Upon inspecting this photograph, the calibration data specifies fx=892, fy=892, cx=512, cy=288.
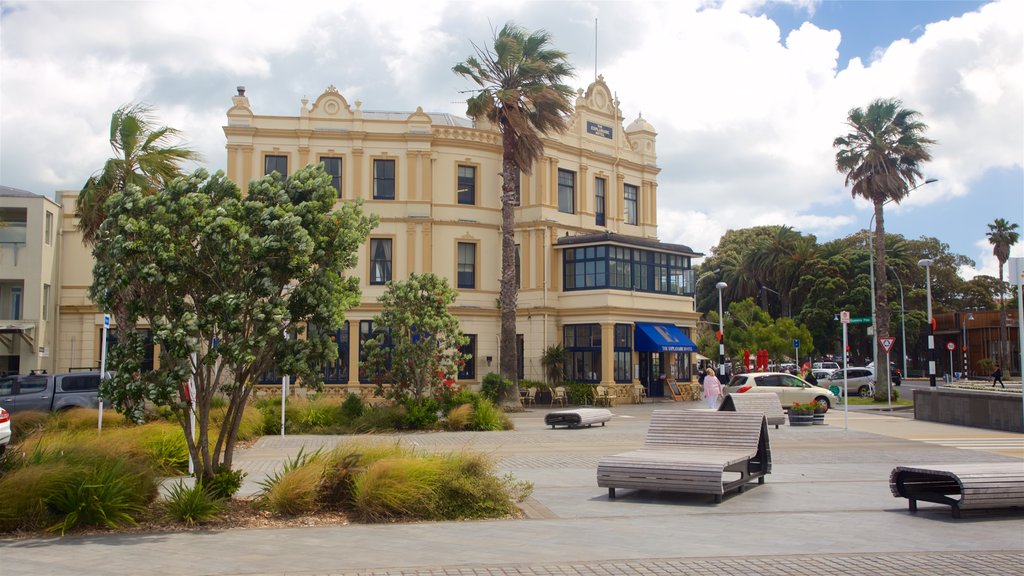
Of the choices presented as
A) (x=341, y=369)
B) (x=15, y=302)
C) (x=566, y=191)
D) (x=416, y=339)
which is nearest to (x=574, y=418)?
(x=416, y=339)

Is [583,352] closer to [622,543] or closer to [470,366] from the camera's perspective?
[470,366]

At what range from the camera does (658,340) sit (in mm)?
39625

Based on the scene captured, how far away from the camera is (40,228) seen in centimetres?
3797

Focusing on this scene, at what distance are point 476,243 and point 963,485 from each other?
31.8 metres

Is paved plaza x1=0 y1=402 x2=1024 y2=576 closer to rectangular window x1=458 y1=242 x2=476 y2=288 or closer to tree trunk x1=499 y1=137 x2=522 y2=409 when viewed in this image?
tree trunk x1=499 y1=137 x2=522 y2=409

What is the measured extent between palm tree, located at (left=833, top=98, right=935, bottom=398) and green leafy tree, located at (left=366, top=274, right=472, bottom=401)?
21.0 metres

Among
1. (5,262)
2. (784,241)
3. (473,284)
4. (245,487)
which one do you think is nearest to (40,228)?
(5,262)

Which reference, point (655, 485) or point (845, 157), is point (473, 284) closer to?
point (845, 157)

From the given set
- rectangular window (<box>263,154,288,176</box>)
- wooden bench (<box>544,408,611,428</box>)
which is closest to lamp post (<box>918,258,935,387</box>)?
wooden bench (<box>544,408,611,428</box>)

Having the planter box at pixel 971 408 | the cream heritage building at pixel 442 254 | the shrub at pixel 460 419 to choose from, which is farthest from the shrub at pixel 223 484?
the cream heritage building at pixel 442 254

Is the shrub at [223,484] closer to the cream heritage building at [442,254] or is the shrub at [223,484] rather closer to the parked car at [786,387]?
the parked car at [786,387]

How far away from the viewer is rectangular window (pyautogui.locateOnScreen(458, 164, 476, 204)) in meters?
→ 41.1

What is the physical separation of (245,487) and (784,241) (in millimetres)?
→ 63250

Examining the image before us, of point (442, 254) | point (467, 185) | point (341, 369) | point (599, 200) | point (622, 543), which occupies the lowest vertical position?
point (622, 543)
